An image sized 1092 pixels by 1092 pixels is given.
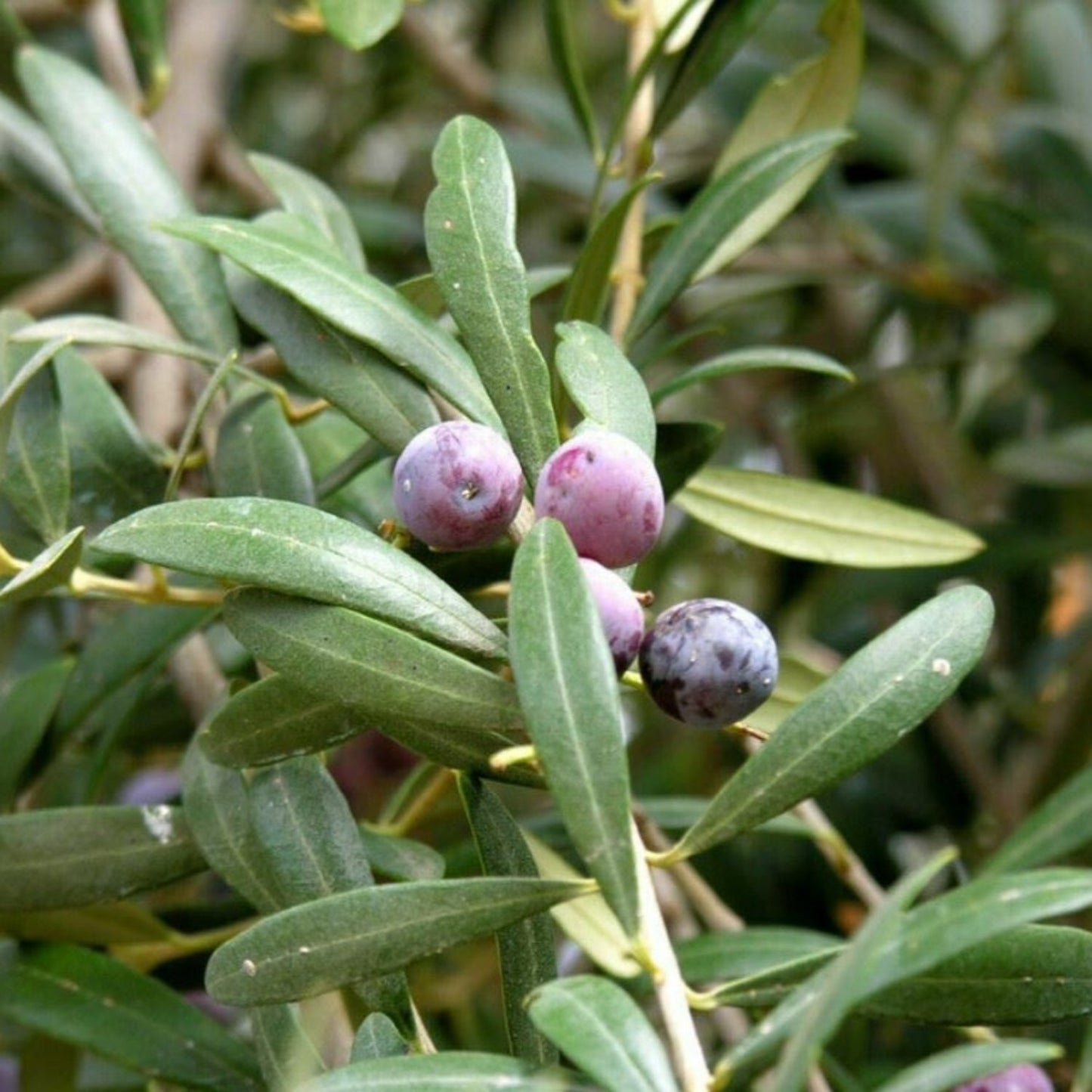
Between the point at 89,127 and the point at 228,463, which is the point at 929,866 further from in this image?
the point at 89,127

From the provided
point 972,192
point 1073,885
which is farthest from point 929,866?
point 972,192

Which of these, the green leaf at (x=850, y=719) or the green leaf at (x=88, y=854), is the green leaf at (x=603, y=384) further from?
the green leaf at (x=88, y=854)

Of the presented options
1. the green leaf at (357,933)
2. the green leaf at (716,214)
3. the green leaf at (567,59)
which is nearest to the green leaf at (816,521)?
the green leaf at (716,214)

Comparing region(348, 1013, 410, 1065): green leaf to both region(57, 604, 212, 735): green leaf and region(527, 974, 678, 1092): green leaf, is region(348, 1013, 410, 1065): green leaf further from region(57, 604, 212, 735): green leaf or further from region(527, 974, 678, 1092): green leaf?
region(57, 604, 212, 735): green leaf

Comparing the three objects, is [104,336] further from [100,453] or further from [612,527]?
[612,527]

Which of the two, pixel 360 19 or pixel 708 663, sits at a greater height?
pixel 360 19

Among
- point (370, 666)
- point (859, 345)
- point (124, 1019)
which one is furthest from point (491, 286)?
point (859, 345)
